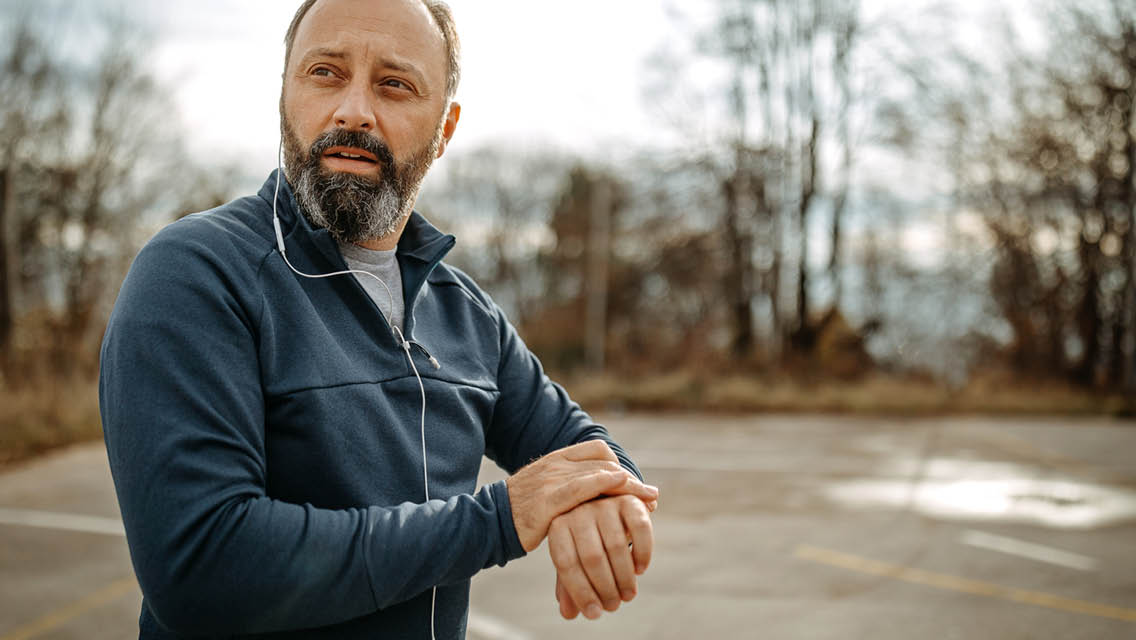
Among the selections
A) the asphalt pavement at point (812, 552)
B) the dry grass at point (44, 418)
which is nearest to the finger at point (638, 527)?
the asphalt pavement at point (812, 552)

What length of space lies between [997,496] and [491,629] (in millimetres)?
6427

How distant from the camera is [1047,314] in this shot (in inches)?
848

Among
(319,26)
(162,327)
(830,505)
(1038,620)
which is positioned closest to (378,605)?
(162,327)

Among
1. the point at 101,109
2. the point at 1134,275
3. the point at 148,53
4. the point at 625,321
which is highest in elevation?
the point at 148,53

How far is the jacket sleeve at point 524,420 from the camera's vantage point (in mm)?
1967

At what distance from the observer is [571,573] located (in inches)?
57.1

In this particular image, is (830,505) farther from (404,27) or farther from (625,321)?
(625,321)

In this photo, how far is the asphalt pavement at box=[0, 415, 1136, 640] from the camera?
5480mm

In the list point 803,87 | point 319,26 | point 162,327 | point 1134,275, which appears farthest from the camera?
point 803,87

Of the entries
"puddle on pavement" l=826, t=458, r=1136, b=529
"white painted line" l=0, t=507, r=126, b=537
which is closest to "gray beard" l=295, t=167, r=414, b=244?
"white painted line" l=0, t=507, r=126, b=537

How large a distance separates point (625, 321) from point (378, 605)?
27.3m

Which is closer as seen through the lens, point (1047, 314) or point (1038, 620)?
point (1038, 620)

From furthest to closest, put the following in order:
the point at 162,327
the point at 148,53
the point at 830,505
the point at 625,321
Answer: the point at 625,321
the point at 148,53
the point at 830,505
the point at 162,327

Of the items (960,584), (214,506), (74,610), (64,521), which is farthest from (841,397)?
(214,506)
